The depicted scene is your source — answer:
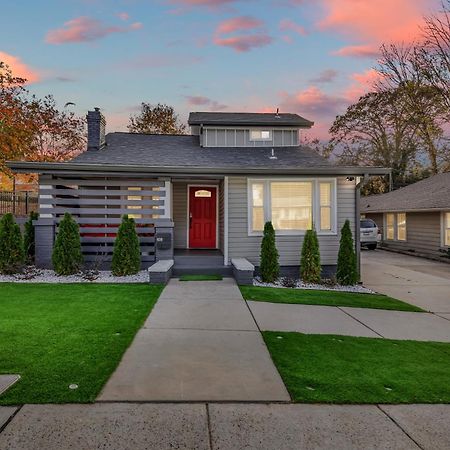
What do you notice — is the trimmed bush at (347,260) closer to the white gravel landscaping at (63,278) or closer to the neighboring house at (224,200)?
the neighboring house at (224,200)

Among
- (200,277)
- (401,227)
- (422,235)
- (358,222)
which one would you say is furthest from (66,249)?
(401,227)

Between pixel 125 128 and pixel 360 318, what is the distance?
99.8 ft

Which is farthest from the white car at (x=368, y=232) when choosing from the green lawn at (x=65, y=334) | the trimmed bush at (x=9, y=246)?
the trimmed bush at (x=9, y=246)

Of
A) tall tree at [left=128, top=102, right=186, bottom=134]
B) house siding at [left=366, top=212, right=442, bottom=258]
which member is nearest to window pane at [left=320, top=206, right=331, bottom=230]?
house siding at [left=366, top=212, right=442, bottom=258]

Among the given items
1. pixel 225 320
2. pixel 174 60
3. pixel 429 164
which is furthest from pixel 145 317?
pixel 429 164

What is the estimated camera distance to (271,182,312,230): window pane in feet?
32.8

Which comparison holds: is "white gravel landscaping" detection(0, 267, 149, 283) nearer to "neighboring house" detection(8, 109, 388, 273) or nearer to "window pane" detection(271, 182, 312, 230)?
"neighboring house" detection(8, 109, 388, 273)

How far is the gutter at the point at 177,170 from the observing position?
29.6ft

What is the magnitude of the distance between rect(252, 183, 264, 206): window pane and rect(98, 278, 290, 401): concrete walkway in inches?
168

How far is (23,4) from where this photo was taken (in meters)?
11.7

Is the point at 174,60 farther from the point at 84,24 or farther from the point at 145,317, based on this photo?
the point at 145,317

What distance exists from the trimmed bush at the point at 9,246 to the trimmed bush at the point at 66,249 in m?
1.00

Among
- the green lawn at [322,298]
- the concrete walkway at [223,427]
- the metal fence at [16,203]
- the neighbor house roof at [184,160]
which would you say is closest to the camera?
the concrete walkway at [223,427]

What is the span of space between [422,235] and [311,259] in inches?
443
